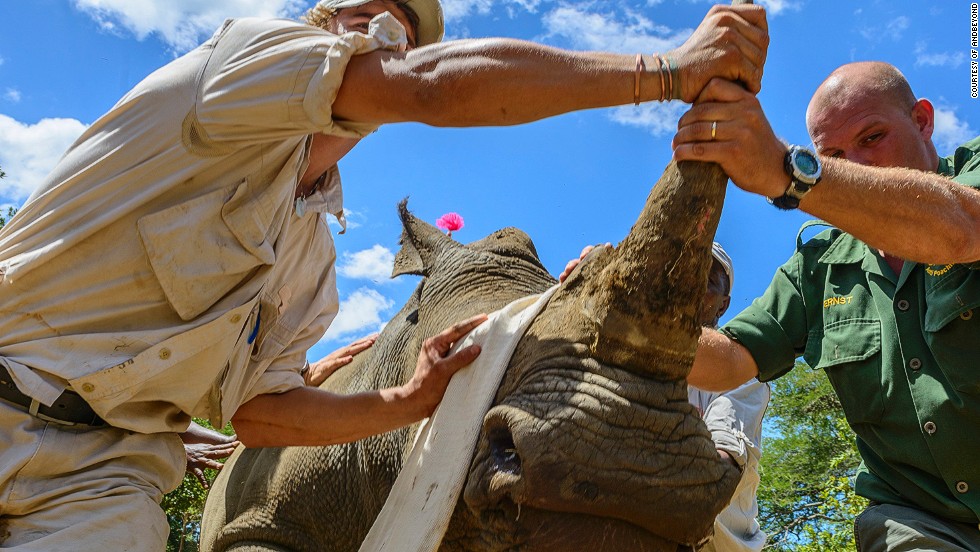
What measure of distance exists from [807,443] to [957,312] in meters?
19.0

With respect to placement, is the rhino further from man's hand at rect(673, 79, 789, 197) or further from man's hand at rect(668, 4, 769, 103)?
man's hand at rect(668, 4, 769, 103)

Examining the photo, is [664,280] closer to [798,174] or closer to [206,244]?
[798,174]

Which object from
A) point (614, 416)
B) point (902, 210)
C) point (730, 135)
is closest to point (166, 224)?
point (614, 416)

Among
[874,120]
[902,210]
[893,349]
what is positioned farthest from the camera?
[874,120]

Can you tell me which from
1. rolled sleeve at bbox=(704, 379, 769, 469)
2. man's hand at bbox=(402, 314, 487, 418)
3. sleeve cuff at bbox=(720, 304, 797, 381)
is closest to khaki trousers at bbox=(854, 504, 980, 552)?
sleeve cuff at bbox=(720, 304, 797, 381)

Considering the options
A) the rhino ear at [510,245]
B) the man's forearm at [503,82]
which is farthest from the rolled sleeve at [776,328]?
the man's forearm at [503,82]

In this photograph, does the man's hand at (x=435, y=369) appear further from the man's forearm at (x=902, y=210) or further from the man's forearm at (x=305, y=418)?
the man's forearm at (x=902, y=210)

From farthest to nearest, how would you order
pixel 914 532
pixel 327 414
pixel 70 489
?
pixel 914 532
pixel 327 414
pixel 70 489

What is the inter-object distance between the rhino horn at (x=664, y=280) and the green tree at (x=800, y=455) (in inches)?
619

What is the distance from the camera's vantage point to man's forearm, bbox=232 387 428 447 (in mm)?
4094

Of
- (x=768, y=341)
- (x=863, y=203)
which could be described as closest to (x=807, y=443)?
(x=768, y=341)

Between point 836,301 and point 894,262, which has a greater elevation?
point 894,262

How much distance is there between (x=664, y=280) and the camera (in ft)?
9.40

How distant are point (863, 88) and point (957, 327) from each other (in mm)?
1395
